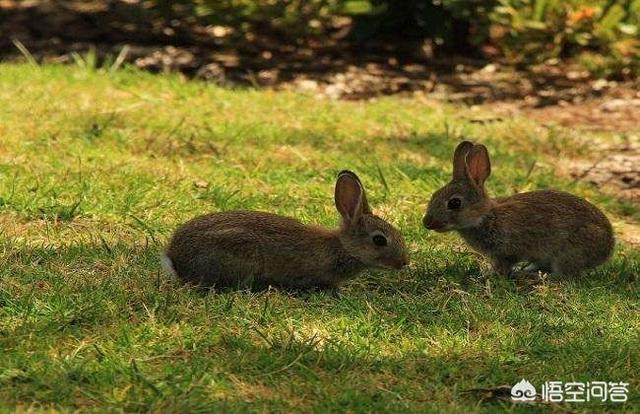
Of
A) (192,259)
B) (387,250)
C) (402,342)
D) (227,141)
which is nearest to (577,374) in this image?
(402,342)

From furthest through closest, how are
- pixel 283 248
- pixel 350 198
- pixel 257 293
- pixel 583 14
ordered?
pixel 583 14, pixel 350 198, pixel 283 248, pixel 257 293

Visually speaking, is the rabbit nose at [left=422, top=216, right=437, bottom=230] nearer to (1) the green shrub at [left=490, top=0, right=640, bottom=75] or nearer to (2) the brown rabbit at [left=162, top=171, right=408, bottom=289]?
(2) the brown rabbit at [left=162, top=171, right=408, bottom=289]

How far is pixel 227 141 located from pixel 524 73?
13.8ft

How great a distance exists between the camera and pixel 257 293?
5766 millimetres

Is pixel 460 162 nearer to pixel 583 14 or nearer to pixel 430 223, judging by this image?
pixel 430 223

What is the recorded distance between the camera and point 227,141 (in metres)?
8.66

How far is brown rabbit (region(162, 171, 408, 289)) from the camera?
19.0 feet
